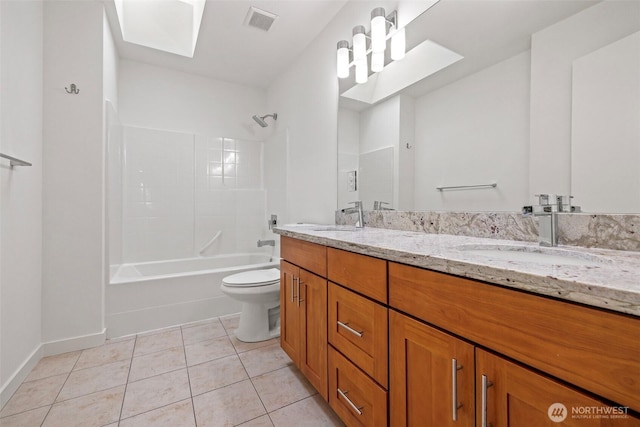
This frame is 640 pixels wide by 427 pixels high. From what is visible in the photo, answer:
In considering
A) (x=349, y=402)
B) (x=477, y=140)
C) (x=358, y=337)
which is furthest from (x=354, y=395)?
(x=477, y=140)

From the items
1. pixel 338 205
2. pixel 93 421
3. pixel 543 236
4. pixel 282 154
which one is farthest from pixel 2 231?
pixel 543 236

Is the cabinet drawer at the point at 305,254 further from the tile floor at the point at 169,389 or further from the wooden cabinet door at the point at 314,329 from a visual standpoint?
the tile floor at the point at 169,389

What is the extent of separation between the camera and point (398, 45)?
1.55 m

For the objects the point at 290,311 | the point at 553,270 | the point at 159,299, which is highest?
the point at 553,270

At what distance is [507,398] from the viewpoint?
0.56 m

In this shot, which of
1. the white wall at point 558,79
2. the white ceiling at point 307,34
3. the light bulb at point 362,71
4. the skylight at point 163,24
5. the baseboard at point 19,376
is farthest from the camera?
the skylight at point 163,24

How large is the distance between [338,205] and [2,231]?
72.8 inches

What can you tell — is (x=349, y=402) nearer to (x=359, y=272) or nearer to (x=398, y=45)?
(x=359, y=272)

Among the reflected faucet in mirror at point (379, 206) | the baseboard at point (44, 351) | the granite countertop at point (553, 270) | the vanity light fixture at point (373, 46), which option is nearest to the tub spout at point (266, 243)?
the baseboard at point (44, 351)

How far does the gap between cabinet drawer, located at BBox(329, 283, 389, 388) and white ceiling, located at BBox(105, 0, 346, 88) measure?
2010 millimetres

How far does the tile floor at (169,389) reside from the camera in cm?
124

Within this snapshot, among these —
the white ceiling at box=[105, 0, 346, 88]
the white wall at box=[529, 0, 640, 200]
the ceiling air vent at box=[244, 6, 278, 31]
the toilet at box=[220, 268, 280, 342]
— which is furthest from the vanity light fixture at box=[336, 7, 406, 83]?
the toilet at box=[220, 268, 280, 342]

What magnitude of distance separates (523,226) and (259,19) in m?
2.23

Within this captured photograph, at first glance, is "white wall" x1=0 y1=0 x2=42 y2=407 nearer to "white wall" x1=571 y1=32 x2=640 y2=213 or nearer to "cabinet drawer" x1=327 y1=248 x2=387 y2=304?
"cabinet drawer" x1=327 y1=248 x2=387 y2=304
